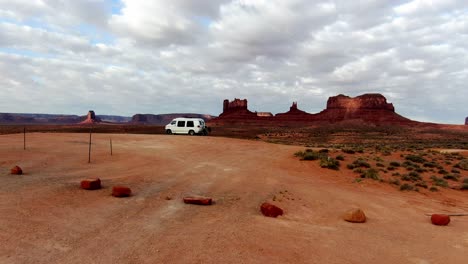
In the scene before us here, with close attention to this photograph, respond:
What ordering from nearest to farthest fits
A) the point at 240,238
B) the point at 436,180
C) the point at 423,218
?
the point at 240,238, the point at 423,218, the point at 436,180

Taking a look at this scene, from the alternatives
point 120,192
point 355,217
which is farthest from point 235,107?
point 355,217

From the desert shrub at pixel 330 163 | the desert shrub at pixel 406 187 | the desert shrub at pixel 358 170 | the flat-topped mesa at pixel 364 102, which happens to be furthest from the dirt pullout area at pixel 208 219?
the flat-topped mesa at pixel 364 102

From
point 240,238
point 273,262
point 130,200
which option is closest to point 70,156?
point 130,200

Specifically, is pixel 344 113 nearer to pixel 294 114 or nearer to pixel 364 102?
pixel 364 102

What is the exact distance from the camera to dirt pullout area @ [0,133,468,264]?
488 centimetres

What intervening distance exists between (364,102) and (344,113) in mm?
11356

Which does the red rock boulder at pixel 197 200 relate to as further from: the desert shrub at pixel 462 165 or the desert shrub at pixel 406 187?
the desert shrub at pixel 462 165

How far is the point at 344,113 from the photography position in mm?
142125

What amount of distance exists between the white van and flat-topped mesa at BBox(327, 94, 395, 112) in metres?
129

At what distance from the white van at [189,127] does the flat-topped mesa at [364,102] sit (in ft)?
422

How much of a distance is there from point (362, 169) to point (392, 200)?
433 centimetres

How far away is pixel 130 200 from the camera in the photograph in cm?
750

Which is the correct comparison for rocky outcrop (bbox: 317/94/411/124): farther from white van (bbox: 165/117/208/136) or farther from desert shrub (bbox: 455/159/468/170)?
desert shrub (bbox: 455/159/468/170)

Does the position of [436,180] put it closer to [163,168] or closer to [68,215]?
[163,168]
